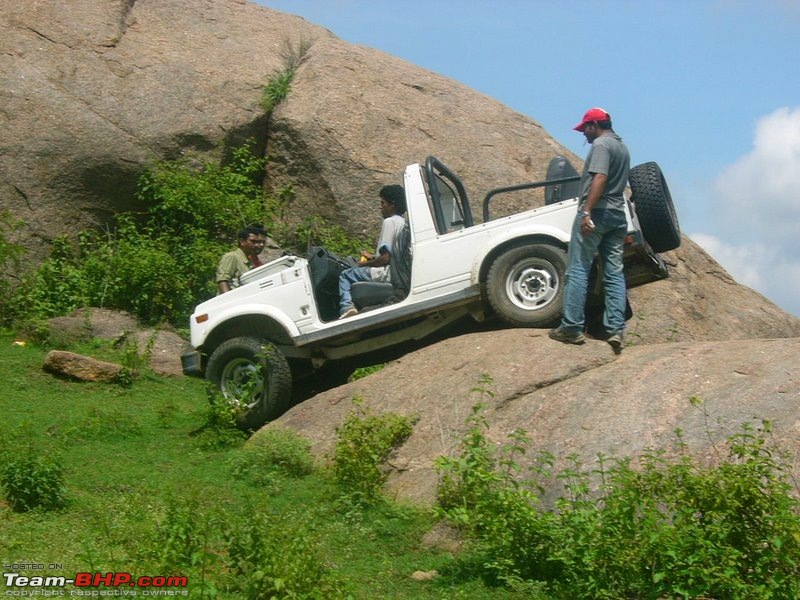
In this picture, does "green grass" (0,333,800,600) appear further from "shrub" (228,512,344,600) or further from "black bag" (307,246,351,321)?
"black bag" (307,246,351,321)

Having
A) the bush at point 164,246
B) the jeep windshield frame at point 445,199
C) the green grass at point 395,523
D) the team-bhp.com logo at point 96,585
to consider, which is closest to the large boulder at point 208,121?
the bush at point 164,246

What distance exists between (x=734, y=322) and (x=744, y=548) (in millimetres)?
6774

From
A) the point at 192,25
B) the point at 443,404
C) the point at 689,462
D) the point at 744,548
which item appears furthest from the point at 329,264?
the point at 192,25

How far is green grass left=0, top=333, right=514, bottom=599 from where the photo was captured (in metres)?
6.56

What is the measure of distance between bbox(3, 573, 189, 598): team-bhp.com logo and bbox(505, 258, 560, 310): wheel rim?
4.68 meters

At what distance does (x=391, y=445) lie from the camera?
9047mm

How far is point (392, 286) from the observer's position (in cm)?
1059

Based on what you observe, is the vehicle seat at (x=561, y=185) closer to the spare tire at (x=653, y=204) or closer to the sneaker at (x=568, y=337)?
the spare tire at (x=653, y=204)

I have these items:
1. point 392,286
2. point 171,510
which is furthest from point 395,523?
point 392,286

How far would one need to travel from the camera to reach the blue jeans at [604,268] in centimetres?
939

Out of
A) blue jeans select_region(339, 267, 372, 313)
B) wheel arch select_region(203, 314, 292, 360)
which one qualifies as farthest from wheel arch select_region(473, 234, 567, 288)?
wheel arch select_region(203, 314, 292, 360)

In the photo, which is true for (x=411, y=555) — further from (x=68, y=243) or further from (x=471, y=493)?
(x=68, y=243)

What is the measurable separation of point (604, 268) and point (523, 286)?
2.59 feet

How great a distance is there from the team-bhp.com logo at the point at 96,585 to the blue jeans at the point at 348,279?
4628 millimetres
